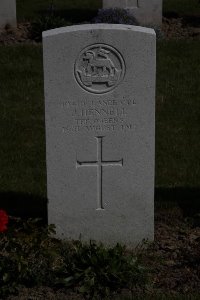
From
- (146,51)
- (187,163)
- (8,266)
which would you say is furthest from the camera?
(187,163)

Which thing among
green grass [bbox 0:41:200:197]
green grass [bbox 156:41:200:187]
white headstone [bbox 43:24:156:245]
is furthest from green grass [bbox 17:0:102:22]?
white headstone [bbox 43:24:156:245]

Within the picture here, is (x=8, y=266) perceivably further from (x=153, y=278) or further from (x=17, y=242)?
(x=153, y=278)

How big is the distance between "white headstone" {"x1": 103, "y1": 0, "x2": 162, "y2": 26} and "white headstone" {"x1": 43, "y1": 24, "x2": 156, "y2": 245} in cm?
804

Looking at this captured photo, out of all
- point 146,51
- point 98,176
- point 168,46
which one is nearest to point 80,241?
point 98,176

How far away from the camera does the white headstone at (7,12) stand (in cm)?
1355

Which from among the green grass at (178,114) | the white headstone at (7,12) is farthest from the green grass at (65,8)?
the green grass at (178,114)

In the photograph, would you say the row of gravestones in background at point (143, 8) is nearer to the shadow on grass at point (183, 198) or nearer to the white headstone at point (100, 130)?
the shadow on grass at point (183, 198)

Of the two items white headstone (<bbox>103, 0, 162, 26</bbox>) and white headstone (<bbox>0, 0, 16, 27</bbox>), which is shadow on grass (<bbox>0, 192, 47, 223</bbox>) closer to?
white headstone (<bbox>0, 0, 16, 27</bbox>)

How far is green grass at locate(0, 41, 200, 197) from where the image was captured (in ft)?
26.5

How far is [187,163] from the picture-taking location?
8.40 m

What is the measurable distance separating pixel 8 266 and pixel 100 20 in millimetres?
8179

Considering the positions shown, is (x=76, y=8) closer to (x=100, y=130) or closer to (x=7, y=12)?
(x=7, y=12)

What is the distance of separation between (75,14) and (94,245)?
10492 mm

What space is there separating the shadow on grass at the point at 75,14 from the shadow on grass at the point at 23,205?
769cm
